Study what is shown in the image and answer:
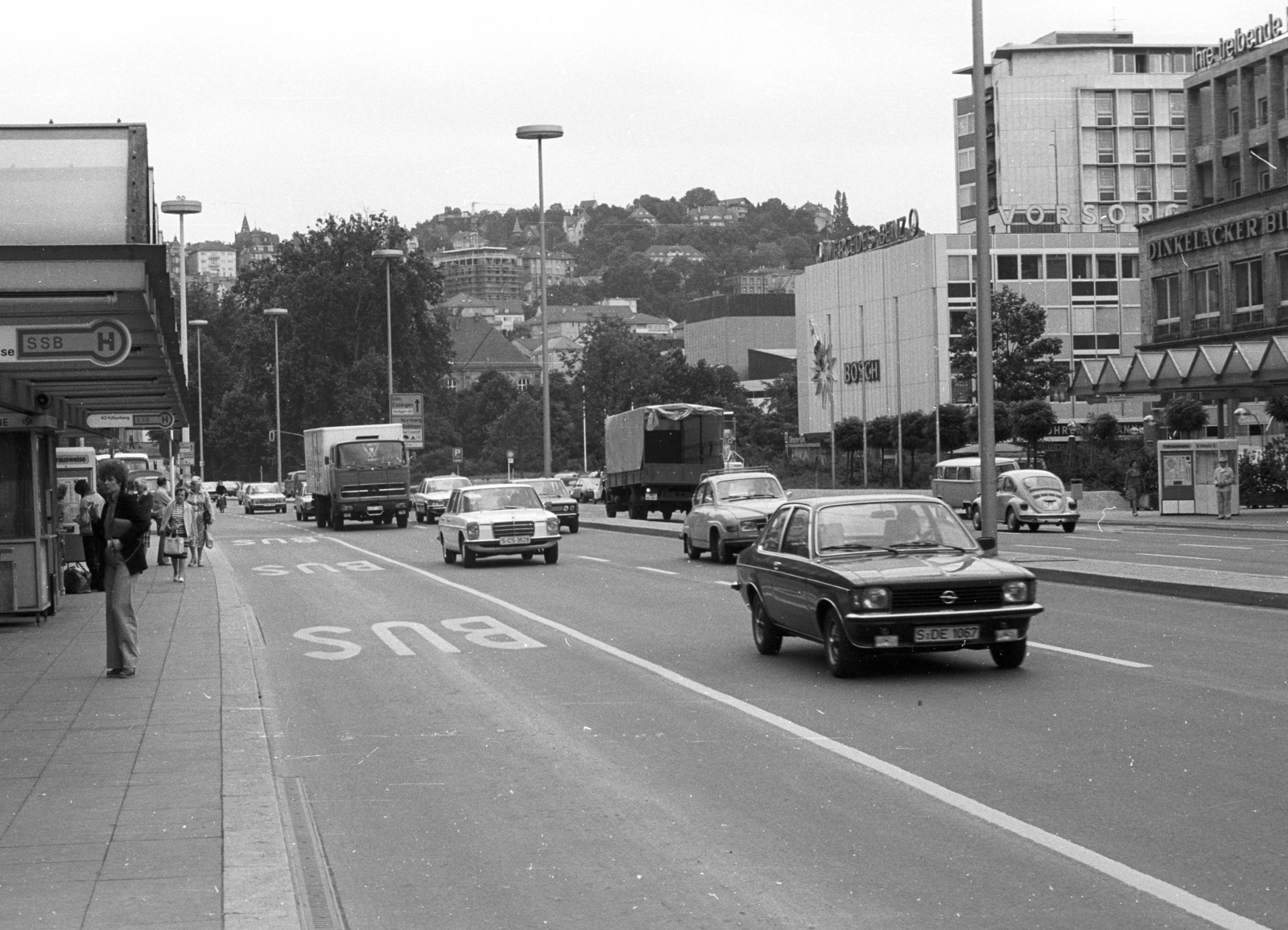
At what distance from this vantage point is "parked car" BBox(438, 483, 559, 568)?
31.0 meters

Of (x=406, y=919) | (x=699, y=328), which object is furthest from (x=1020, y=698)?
(x=699, y=328)

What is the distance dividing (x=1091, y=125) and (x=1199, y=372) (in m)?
64.1

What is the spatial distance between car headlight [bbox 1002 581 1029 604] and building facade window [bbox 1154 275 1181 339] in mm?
59551

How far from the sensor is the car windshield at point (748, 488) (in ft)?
103

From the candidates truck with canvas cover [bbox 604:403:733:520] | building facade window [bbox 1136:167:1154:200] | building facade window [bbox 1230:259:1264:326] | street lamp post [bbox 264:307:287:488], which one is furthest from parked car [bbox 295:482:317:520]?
building facade window [bbox 1136:167:1154:200]

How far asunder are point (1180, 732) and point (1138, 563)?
15134 millimetres

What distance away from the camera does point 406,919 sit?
656 centimetres

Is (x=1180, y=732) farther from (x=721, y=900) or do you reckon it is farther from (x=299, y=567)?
(x=299, y=567)

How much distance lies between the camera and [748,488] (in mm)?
31656

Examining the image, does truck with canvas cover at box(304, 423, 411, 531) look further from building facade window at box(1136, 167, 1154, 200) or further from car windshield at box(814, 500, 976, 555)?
building facade window at box(1136, 167, 1154, 200)

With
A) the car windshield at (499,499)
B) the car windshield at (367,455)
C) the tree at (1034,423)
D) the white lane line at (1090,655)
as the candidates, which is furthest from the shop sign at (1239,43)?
the white lane line at (1090,655)

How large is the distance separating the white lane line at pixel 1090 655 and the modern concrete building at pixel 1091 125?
98364 mm

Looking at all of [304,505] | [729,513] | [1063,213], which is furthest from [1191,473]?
[1063,213]

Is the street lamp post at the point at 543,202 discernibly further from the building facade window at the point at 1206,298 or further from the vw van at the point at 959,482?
the building facade window at the point at 1206,298
